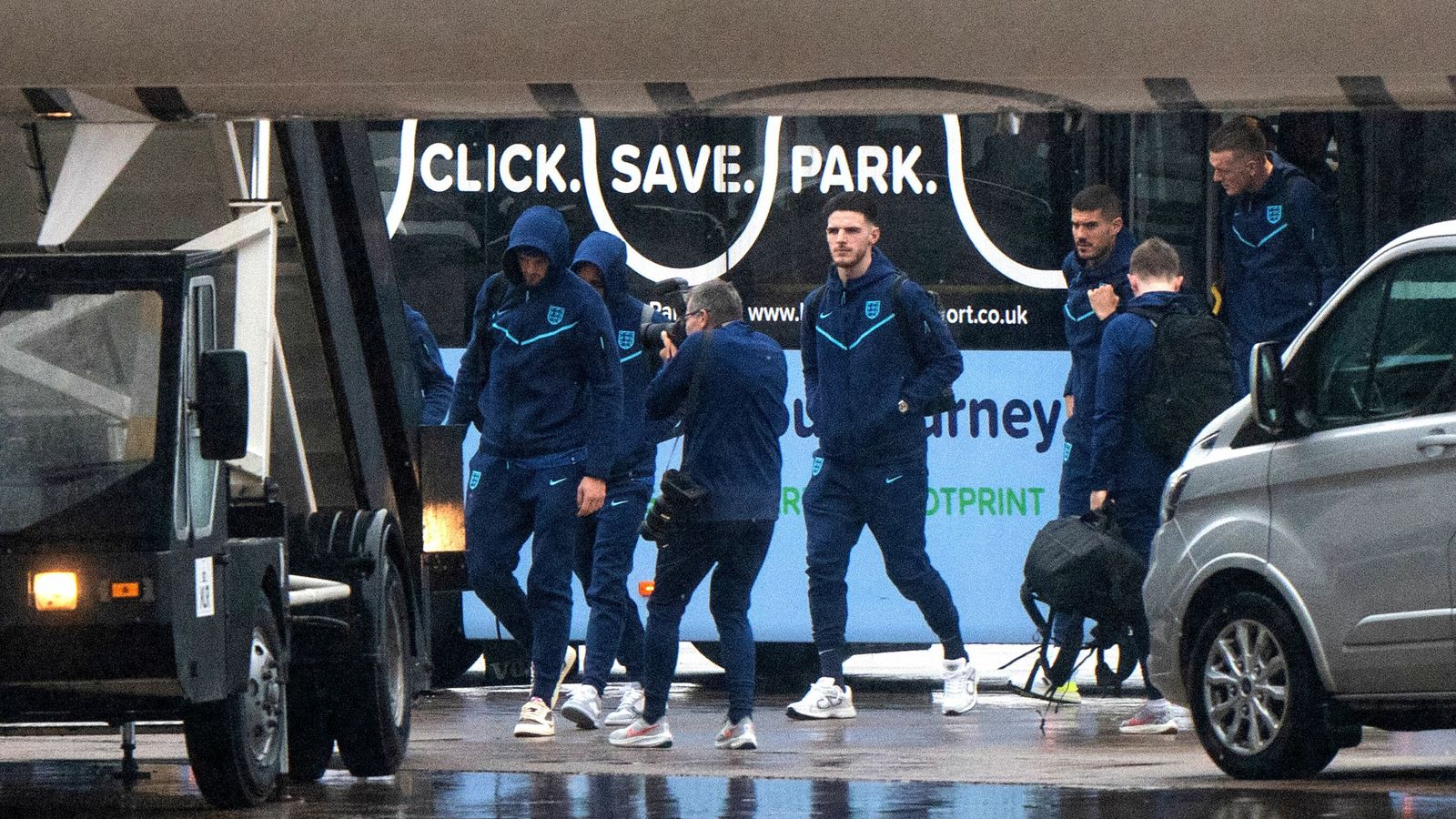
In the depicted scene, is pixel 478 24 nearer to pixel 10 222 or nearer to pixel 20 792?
pixel 10 222

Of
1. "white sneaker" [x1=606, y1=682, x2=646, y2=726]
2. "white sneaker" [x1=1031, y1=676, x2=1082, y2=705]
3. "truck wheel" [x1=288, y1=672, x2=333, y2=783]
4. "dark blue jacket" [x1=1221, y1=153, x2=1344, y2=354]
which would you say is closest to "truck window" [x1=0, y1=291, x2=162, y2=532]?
"truck wheel" [x1=288, y1=672, x2=333, y2=783]

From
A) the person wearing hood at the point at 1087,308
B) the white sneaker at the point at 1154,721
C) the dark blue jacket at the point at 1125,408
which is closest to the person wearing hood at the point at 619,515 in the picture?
the person wearing hood at the point at 1087,308

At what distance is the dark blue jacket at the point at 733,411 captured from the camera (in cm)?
1032

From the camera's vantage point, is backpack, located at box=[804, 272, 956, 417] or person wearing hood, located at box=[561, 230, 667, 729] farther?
backpack, located at box=[804, 272, 956, 417]

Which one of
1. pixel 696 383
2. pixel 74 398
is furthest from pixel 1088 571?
pixel 74 398

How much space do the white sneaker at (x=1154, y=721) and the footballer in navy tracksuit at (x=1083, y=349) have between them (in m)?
0.99

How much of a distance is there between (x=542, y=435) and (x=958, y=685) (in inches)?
91.6

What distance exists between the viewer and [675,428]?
1202cm

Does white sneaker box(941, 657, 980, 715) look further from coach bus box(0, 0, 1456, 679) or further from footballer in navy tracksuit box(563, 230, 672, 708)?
footballer in navy tracksuit box(563, 230, 672, 708)

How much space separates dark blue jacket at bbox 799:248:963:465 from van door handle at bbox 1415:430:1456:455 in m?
3.48

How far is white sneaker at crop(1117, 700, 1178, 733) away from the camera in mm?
11000

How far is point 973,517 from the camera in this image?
1262 centimetres

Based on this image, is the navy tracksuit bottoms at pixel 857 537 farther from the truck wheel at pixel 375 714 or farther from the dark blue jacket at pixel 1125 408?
the truck wheel at pixel 375 714

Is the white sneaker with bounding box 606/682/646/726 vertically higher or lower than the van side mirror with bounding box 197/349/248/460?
lower
